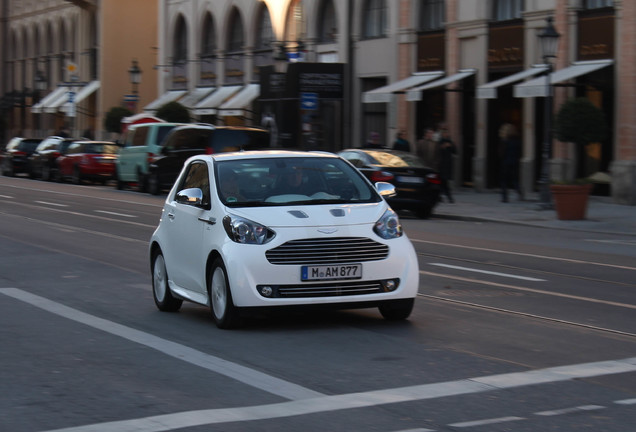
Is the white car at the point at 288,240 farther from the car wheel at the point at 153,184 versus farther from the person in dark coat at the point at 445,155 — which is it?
the car wheel at the point at 153,184

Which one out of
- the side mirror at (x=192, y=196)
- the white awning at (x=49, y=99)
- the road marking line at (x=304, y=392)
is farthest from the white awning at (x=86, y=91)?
the road marking line at (x=304, y=392)

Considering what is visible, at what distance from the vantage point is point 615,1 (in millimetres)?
27609

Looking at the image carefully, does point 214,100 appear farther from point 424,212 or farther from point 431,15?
point 424,212

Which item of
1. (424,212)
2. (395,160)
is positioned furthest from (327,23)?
(424,212)

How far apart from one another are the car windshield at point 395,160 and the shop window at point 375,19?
46.7 feet

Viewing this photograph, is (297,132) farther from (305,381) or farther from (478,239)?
(305,381)

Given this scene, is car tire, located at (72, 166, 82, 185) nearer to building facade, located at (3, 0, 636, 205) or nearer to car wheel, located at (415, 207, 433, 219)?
building facade, located at (3, 0, 636, 205)

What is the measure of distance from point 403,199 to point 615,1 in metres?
7.82

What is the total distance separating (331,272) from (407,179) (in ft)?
51.1

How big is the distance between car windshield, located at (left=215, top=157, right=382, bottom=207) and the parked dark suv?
770 inches

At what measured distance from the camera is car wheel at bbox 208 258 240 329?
9.02 metres

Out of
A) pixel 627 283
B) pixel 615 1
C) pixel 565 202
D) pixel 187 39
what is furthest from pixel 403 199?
pixel 187 39

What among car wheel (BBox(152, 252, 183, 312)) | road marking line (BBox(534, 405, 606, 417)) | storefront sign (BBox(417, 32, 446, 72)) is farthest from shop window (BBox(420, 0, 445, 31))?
road marking line (BBox(534, 405, 606, 417))

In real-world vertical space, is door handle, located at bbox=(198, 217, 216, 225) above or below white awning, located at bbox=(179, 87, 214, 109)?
below
